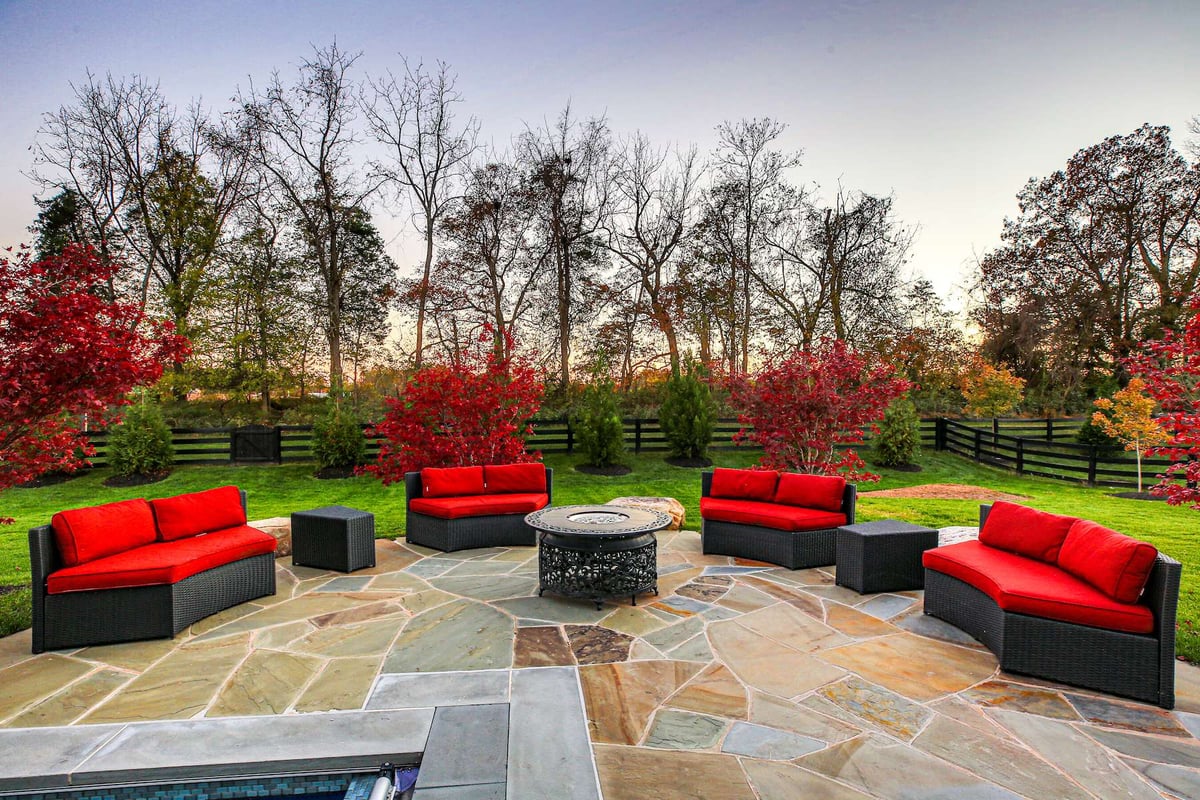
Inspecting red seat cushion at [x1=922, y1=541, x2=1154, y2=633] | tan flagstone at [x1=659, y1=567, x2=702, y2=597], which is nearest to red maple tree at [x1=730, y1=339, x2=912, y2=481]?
tan flagstone at [x1=659, y1=567, x2=702, y2=597]

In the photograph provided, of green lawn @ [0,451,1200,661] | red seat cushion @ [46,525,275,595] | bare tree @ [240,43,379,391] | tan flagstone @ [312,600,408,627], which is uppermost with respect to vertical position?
bare tree @ [240,43,379,391]

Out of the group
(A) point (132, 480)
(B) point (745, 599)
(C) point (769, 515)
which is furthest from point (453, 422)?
(A) point (132, 480)

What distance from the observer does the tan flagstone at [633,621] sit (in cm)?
383

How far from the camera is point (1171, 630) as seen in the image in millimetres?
2824

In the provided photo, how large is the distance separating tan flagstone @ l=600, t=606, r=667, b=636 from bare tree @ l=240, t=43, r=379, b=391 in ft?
37.1

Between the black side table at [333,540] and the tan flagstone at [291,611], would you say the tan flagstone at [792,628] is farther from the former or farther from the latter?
the black side table at [333,540]

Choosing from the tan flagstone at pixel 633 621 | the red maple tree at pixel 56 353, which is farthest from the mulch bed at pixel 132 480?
the tan flagstone at pixel 633 621

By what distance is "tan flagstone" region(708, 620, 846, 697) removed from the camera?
3084 millimetres

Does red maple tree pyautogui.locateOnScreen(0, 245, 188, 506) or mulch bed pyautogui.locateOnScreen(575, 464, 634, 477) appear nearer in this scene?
red maple tree pyautogui.locateOnScreen(0, 245, 188, 506)

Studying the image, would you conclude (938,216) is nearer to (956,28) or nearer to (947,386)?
(947,386)

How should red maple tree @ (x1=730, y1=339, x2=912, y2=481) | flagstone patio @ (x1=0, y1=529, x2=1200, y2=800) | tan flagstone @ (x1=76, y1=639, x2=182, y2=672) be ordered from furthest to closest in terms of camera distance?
red maple tree @ (x1=730, y1=339, x2=912, y2=481) → tan flagstone @ (x1=76, y1=639, x2=182, y2=672) → flagstone patio @ (x1=0, y1=529, x2=1200, y2=800)

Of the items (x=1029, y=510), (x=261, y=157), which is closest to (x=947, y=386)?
(x=1029, y=510)

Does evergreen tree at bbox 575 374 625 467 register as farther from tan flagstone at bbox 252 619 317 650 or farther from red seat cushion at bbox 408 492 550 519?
tan flagstone at bbox 252 619 317 650

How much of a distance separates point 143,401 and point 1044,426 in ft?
66.3
